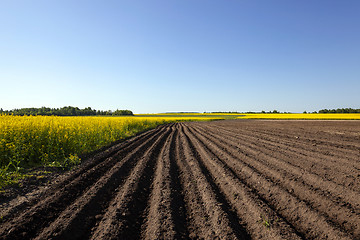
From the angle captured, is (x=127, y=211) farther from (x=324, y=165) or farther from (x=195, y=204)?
(x=324, y=165)

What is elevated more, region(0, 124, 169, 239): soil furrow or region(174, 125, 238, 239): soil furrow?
region(0, 124, 169, 239): soil furrow

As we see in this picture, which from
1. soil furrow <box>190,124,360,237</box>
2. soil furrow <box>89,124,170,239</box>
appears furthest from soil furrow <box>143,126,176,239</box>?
soil furrow <box>190,124,360,237</box>

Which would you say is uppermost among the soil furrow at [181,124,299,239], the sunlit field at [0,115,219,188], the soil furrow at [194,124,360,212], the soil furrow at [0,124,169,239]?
the sunlit field at [0,115,219,188]

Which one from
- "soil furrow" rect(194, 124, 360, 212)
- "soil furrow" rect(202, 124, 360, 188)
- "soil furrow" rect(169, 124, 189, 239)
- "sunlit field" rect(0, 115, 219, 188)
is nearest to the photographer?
"soil furrow" rect(169, 124, 189, 239)

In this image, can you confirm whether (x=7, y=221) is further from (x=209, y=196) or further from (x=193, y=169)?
(x=193, y=169)

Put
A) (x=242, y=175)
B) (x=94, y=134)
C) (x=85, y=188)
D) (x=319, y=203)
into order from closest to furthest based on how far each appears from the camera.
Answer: (x=319, y=203)
(x=85, y=188)
(x=242, y=175)
(x=94, y=134)

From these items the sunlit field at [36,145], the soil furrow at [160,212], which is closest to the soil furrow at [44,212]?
the soil furrow at [160,212]

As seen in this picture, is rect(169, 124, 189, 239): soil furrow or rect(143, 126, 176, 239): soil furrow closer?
rect(143, 126, 176, 239): soil furrow

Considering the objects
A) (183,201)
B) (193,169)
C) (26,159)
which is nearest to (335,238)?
(183,201)

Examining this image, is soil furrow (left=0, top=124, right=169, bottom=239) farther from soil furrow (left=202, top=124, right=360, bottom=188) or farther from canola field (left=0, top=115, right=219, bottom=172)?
soil furrow (left=202, top=124, right=360, bottom=188)

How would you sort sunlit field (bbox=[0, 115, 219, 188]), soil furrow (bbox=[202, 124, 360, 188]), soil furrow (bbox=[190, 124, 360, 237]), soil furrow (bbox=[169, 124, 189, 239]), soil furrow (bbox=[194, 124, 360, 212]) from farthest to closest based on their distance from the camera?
sunlit field (bbox=[0, 115, 219, 188]), soil furrow (bbox=[202, 124, 360, 188]), soil furrow (bbox=[194, 124, 360, 212]), soil furrow (bbox=[190, 124, 360, 237]), soil furrow (bbox=[169, 124, 189, 239])

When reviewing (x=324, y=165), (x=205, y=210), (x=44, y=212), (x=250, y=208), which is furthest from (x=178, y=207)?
(x=324, y=165)

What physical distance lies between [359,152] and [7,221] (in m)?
11.5

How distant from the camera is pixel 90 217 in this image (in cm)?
319
